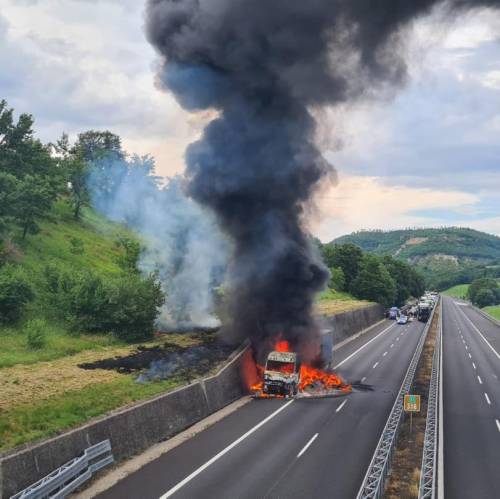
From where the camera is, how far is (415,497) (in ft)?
63.7

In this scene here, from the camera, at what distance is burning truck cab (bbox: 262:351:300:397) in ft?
121

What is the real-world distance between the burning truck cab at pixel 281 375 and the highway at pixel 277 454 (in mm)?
1079

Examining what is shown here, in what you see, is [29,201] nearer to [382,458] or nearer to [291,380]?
[291,380]

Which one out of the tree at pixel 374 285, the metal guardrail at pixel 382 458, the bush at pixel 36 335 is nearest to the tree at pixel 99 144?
the tree at pixel 374 285

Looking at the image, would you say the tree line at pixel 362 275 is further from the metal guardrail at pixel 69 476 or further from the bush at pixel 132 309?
the metal guardrail at pixel 69 476

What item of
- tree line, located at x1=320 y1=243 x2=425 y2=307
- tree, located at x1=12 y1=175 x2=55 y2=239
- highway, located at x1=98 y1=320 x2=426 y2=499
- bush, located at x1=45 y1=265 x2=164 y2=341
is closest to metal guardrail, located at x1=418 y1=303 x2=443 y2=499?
highway, located at x1=98 y1=320 x2=426 y2=499

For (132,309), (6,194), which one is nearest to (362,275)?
(132,309)

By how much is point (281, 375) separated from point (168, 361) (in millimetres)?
8042

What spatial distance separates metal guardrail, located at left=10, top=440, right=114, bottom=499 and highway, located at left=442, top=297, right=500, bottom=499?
13.8m

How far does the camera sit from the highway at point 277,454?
20.2 meters

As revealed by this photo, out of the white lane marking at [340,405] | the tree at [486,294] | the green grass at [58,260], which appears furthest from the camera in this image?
the tree at [486,294]

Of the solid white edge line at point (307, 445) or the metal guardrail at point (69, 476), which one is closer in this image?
the metal guardrail at point (69, 476)

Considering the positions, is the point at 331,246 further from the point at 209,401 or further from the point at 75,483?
the point at 75,483

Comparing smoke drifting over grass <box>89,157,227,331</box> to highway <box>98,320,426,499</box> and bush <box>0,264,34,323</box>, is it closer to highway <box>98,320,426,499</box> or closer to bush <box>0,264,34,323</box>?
bush <box>0,264,34,323</box>
